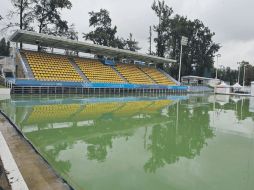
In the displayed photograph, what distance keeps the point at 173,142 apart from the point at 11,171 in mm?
3540

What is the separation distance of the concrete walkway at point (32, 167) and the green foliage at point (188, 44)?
3605cm

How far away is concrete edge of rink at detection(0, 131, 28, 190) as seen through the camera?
2.65m

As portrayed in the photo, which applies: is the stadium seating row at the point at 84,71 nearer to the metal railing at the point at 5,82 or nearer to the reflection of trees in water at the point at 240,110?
the metal railing at the point at 5,82

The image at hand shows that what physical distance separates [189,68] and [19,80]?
105 ft

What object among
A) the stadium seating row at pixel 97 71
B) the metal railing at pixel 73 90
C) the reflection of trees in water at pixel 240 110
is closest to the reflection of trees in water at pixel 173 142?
the reflection of trees in water at pixel 240 110

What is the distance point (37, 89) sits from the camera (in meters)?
18.0

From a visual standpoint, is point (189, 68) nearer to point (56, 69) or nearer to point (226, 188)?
point (56, 69)

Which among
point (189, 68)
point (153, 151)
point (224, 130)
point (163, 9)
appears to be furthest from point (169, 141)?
point (189, 68)

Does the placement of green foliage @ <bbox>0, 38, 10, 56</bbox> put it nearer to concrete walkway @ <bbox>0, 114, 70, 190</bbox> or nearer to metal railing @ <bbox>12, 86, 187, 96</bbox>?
metal railing @ <bbox>12, 86, 187, 96</bbox>

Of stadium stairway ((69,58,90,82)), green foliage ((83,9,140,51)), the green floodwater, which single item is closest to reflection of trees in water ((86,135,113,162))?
the green floodwater

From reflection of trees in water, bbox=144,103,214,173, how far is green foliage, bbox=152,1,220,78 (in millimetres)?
32534

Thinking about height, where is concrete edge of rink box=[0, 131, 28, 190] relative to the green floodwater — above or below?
above

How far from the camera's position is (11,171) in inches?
120

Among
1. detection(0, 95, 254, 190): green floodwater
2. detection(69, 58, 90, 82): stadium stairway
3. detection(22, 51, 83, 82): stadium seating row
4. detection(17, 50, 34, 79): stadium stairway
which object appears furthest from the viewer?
detection(69, 58, 90, 82): stadium stairway
